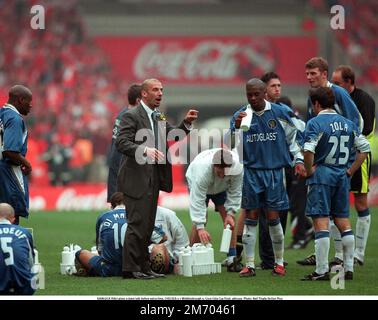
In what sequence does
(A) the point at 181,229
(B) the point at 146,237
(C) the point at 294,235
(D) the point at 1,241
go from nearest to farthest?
(D) the point at 1,241
(B) the point at 146,237
(A) the point at 181,229
(C) the point at 294,235

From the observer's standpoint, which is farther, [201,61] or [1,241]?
[201,61]

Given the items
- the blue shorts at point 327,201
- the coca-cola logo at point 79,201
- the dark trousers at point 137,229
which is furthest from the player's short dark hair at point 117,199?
the coca-cola logo at point 79,201

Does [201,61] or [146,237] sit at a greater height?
[201,61]

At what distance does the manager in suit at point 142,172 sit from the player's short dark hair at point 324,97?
1.30m

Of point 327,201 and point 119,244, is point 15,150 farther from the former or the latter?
point 327,201

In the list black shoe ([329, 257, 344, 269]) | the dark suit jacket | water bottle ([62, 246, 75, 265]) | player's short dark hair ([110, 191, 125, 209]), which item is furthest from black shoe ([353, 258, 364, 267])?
water bottle ([62, 246, 75, 265])

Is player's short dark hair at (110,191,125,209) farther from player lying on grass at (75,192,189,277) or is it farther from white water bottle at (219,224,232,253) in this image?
white water bottle at (219,224,232,253)

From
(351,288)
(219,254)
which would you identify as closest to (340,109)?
(351,288)

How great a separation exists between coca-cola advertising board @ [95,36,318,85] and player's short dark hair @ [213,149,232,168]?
73.6ft

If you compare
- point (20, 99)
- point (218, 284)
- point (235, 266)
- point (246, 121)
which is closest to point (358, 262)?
point (235, 266)

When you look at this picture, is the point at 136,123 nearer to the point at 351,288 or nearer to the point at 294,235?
the point at 351,288

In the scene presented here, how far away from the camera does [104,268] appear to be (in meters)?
10.6

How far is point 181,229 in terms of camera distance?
37.1 ft

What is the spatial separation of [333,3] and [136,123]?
76.7 ft
